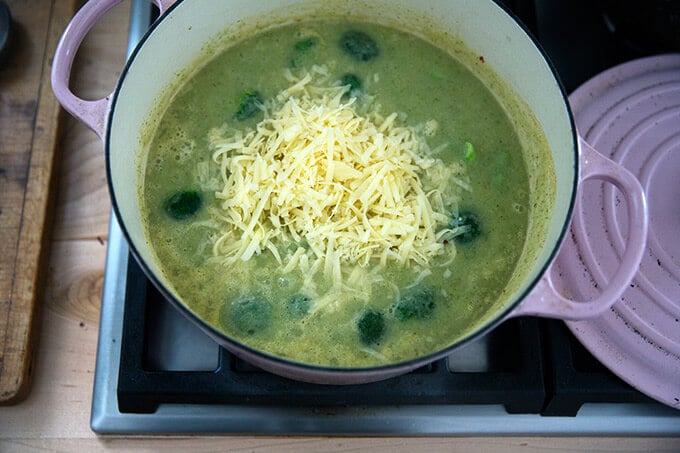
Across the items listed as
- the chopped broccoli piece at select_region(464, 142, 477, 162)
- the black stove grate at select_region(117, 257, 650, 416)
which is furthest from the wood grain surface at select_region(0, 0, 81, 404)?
the chopped broccoli piece at select_region(464, 142, 477, 162)

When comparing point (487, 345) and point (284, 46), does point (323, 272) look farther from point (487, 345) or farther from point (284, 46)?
point (284, 46)

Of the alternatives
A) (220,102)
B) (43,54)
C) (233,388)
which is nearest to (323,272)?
(233,388)

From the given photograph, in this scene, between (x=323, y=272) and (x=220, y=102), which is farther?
(x=220, y=102)

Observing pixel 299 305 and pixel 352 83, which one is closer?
pixel 299 305

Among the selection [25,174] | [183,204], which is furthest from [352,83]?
[25,174]

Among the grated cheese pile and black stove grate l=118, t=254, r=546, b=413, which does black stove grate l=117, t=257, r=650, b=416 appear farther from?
the grated cheese pile

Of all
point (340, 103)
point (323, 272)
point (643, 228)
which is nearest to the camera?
point (643, 228)

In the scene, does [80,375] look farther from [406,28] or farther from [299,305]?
[406,28]

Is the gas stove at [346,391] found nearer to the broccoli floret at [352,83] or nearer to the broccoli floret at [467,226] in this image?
the broccoli floret at [467,226]
